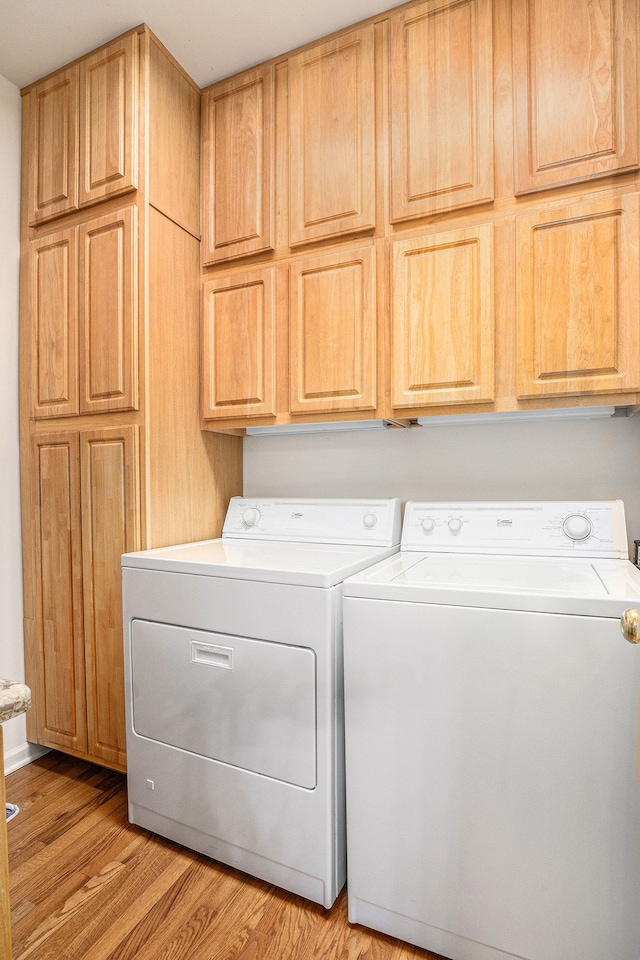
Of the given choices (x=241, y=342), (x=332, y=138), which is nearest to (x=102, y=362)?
Result: (x=241, y=342)

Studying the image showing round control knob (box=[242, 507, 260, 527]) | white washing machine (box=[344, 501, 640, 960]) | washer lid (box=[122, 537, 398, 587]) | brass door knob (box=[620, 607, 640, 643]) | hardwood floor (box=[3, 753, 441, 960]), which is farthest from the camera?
round control knob (box=[242, 507, 260, 527])

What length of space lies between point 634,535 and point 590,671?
31.0 inches

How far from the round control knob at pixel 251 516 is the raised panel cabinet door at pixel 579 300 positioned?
3.51 ft

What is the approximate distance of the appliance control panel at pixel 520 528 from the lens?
1502mm

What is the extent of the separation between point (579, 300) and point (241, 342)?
1124 mm

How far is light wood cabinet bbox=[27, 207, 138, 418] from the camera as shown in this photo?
5.80 ft

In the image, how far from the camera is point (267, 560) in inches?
58.8

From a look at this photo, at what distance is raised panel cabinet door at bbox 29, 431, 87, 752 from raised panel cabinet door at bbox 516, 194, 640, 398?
1.60 metres

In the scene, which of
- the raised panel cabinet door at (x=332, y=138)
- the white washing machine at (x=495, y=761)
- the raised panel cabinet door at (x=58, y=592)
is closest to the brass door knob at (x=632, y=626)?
the white washing machine at (x=495, y=761)

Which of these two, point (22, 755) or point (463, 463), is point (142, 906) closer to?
point (22, 755)

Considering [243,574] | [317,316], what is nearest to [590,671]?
[243,574]

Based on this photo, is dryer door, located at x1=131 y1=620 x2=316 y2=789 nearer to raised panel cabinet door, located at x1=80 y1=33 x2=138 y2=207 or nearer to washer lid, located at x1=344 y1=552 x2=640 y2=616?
washer lid, located at x1=344 y1=552 x2=640 y2=616

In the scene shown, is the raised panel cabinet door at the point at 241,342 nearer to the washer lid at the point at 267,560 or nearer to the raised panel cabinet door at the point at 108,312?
the raised panel cabinet door at the point at 108,312

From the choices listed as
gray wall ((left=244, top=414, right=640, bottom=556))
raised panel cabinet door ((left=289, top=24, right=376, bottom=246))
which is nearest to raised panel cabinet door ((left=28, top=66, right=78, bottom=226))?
raised panel cabinet door ((left=289, top=24, right=376, bottom=246))
